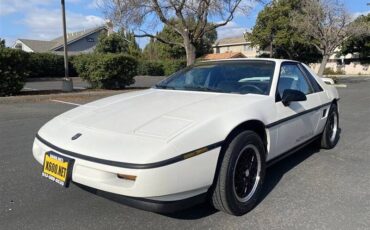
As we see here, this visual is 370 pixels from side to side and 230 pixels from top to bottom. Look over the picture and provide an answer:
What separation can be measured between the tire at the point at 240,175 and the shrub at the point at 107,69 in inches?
480

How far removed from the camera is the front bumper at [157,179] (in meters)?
2.65

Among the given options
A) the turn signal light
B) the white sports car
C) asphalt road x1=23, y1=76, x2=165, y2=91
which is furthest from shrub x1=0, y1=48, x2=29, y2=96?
the turn signal light

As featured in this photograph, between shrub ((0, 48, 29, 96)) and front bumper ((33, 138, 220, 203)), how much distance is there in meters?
10.6

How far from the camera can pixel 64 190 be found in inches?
153

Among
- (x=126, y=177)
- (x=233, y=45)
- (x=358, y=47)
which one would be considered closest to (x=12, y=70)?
(x=126, y=177)

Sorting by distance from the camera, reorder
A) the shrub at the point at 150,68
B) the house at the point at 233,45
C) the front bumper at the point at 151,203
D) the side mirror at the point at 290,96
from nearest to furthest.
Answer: the front bumper at the point at 151,203, the side mirror at the point at 290,96, the shrub at the point at 150,68, the house at the point at 233,45

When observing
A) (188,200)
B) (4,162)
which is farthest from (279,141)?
(4,162)

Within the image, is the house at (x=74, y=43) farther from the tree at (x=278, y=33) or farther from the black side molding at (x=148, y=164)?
the black side molding at (x=148, y=164)

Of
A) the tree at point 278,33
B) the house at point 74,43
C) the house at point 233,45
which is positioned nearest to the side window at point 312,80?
the tree at point 278,33

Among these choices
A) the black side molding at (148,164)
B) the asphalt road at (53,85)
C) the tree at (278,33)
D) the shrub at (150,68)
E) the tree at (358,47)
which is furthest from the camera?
the tree at (358,47)

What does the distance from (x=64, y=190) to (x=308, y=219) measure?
7.59 ft

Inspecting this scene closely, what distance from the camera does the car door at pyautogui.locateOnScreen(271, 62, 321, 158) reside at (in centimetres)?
394

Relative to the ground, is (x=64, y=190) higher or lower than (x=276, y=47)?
lower

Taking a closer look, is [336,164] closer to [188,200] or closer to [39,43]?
[188,200]
